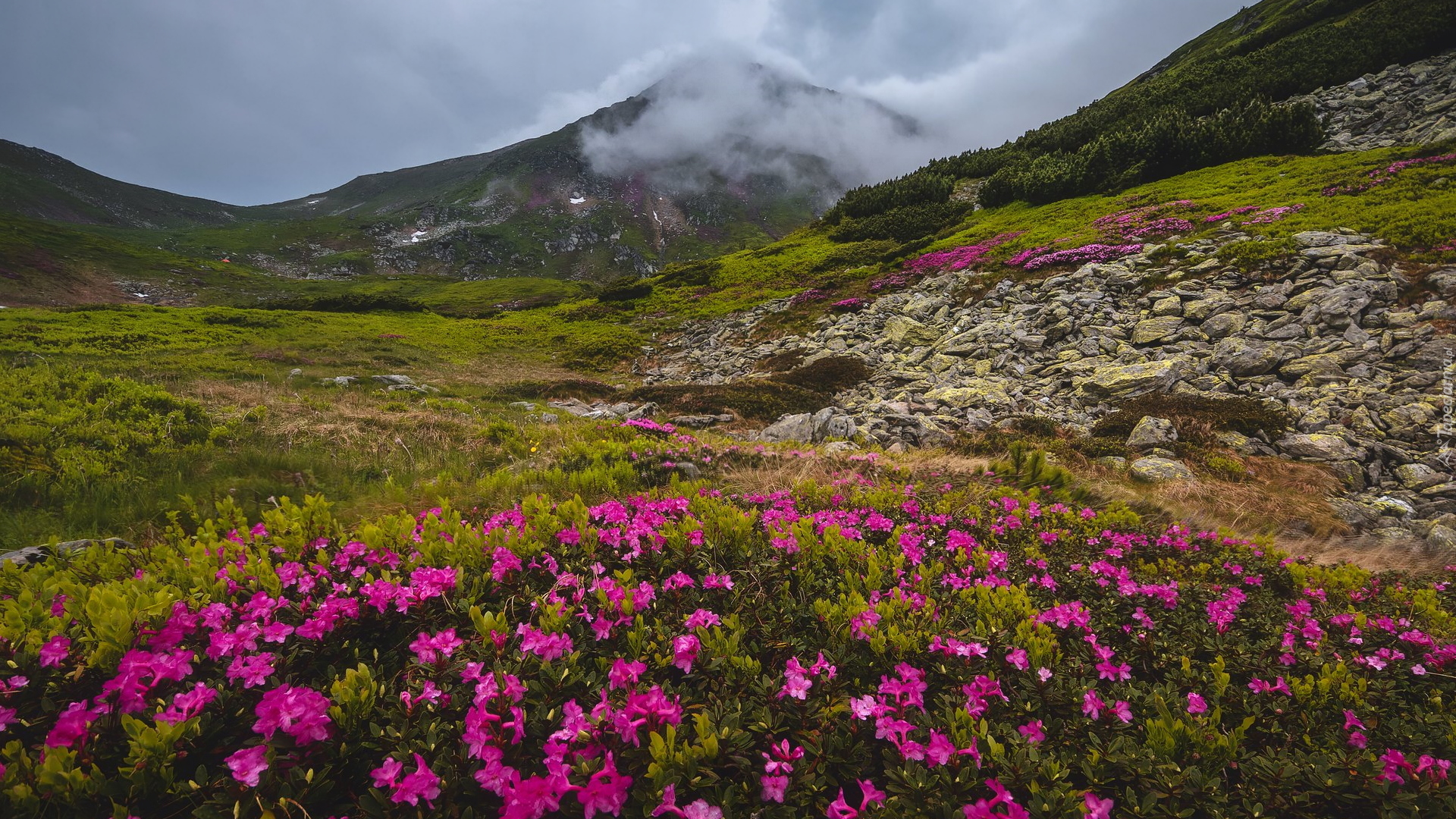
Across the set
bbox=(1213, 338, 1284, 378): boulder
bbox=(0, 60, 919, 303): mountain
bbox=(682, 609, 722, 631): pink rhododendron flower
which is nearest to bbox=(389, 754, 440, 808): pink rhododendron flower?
bbox=(682, 609, 722, 631): pink rhododendron flower

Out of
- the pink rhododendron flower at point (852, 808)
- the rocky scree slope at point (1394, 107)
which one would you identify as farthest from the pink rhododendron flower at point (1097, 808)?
the rocky scree slope at point (1394, 107)

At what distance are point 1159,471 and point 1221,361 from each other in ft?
18.8

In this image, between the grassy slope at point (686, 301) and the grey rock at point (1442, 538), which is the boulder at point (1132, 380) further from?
the grassy slope at point (686, 301)

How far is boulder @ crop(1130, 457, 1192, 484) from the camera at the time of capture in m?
8.02

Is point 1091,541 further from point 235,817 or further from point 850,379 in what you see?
point 850,379

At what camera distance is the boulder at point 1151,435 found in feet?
30.2

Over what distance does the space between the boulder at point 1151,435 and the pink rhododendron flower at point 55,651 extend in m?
12.2

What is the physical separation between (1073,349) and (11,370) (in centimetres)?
2212

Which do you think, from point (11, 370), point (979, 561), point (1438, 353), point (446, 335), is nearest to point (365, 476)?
point (979, 561)

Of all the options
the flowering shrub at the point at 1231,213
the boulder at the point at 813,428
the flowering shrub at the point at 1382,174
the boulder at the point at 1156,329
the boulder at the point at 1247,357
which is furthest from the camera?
the flowering shrub at the point at 1231,213

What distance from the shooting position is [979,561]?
3.93m

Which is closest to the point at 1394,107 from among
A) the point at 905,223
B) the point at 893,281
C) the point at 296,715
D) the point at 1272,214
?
the point at 1272,214

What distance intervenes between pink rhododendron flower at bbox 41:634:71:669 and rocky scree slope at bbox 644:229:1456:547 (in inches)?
393

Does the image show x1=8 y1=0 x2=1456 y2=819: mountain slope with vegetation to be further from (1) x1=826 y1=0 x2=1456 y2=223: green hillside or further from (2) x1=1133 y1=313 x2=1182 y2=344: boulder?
(1) x1=826 y1=0 x2=1456 y2=223: green hillside
